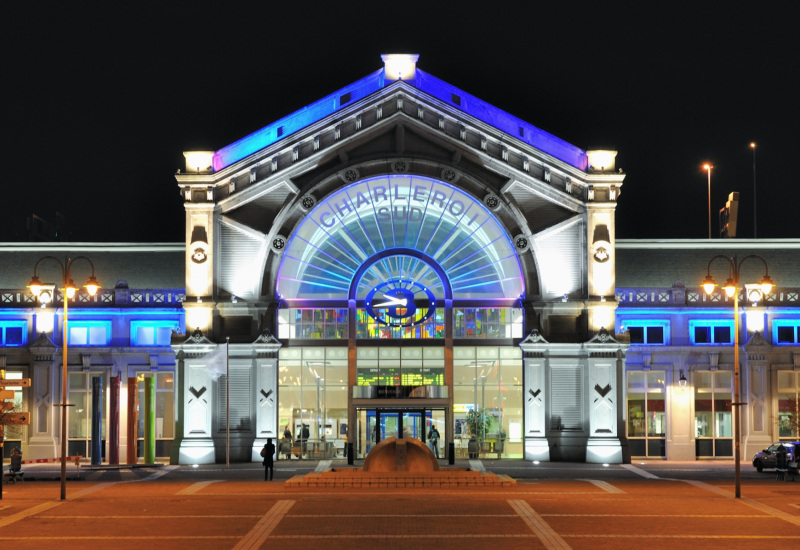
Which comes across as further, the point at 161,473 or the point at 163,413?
the point at 163,413

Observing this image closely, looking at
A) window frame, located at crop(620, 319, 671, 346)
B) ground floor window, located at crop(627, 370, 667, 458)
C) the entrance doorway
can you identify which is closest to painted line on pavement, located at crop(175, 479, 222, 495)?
the entrance doorway

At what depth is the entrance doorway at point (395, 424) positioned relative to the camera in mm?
58156

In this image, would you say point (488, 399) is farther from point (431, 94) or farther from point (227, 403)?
point (431, 94)

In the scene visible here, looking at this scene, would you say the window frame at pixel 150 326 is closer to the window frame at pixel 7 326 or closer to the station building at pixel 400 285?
the station building at pixel 400 285

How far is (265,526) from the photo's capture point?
3164 cm

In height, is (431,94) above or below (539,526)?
above

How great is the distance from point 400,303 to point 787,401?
66.1 feet

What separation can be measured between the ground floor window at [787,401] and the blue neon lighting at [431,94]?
1508cm

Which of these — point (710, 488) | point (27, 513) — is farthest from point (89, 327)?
point (710, 488)

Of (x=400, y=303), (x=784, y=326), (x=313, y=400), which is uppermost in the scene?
(x=400, y=303)

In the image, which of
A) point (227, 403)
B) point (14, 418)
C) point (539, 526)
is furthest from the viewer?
point (227, 403)

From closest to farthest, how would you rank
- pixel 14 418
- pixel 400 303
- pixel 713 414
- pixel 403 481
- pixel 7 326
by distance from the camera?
pixel 14 418
pixel 403 481
pixel 400 303
pixel 713 414
pixel 7 326

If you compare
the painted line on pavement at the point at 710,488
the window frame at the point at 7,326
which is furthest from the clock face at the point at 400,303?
the window frame at the point at 7,326

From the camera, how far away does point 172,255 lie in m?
67.1
